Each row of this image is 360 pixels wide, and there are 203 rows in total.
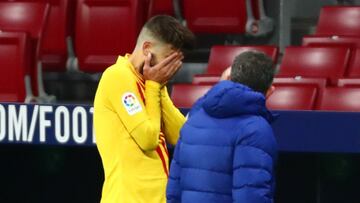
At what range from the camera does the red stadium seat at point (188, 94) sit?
652 centimetres

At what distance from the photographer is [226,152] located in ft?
12.7

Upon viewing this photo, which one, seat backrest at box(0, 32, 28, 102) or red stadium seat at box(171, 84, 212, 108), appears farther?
seat backrest at box(0, 32, 28, 102)

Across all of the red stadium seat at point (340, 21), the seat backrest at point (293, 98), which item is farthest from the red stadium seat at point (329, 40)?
the seat backrest at point (293, 98)

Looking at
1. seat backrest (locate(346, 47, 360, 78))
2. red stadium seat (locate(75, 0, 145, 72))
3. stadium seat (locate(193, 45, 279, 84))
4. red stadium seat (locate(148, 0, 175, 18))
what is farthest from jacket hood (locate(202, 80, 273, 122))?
red stadium seat (locate(148, 0, 175, 18))

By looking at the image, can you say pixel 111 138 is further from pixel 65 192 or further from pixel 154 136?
pixel 65 192

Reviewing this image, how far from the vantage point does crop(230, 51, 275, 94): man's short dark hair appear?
3.85 meters

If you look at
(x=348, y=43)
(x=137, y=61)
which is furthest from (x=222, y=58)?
(x=137, y=61)

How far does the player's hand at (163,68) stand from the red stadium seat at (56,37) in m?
3.53

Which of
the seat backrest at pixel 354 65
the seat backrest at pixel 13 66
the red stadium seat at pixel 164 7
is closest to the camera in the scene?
the seat backrest at pixel 354 65

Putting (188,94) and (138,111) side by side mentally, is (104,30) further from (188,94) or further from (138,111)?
(138,111)

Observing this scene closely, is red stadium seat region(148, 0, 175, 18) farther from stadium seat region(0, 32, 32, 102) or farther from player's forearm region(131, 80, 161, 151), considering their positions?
player's forearm region(131, 80, 161, 151)

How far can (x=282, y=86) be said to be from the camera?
6406 millimetres

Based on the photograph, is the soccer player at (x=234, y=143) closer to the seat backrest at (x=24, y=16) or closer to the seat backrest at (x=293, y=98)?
the seat backrest at (x=293, y=98)

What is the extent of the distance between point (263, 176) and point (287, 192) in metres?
3.32
